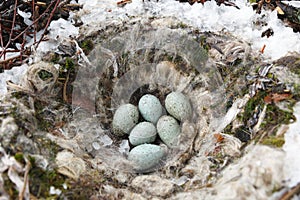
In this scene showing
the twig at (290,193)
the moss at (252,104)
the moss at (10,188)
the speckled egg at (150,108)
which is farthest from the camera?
the speckled egg at (150,108)

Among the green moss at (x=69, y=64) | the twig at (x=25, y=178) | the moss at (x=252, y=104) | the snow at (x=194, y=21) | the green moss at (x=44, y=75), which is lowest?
the twig at (x=25, y=178)

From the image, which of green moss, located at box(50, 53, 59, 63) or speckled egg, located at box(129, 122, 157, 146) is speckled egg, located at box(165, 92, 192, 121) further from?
green moss, located at box(50, 53, 59, 63)

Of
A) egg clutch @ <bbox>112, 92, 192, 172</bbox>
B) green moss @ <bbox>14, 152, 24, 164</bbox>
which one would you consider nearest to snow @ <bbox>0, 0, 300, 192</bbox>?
egg clutch @ <bbox>112, 92, 192, 172</bbox>

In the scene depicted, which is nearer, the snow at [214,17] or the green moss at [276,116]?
the green moss at [276,116]

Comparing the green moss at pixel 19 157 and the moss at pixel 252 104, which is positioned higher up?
the moss at pixel 252 104

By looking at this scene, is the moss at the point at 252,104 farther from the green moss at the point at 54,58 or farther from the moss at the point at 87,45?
the green moss at the point at 54,58

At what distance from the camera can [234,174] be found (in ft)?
4.95

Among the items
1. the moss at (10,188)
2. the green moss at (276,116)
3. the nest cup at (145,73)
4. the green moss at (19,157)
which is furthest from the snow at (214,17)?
the moss at (10,188)

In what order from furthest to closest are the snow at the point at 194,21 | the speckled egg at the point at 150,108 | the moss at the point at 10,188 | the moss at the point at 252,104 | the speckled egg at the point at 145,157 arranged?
the speckled egg at the point at 150,108 < the snow at the point at 194,21 < the speckled egg at the point at 145,157 < the moss at the point at 252,104 < the moss at the point at 10,188

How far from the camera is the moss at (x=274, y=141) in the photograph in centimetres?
152

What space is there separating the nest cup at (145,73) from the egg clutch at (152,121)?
54 millimetres

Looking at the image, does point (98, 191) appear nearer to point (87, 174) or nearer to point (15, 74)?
point (87, 174)

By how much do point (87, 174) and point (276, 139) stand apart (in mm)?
838

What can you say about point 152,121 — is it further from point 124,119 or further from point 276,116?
point 276,116
